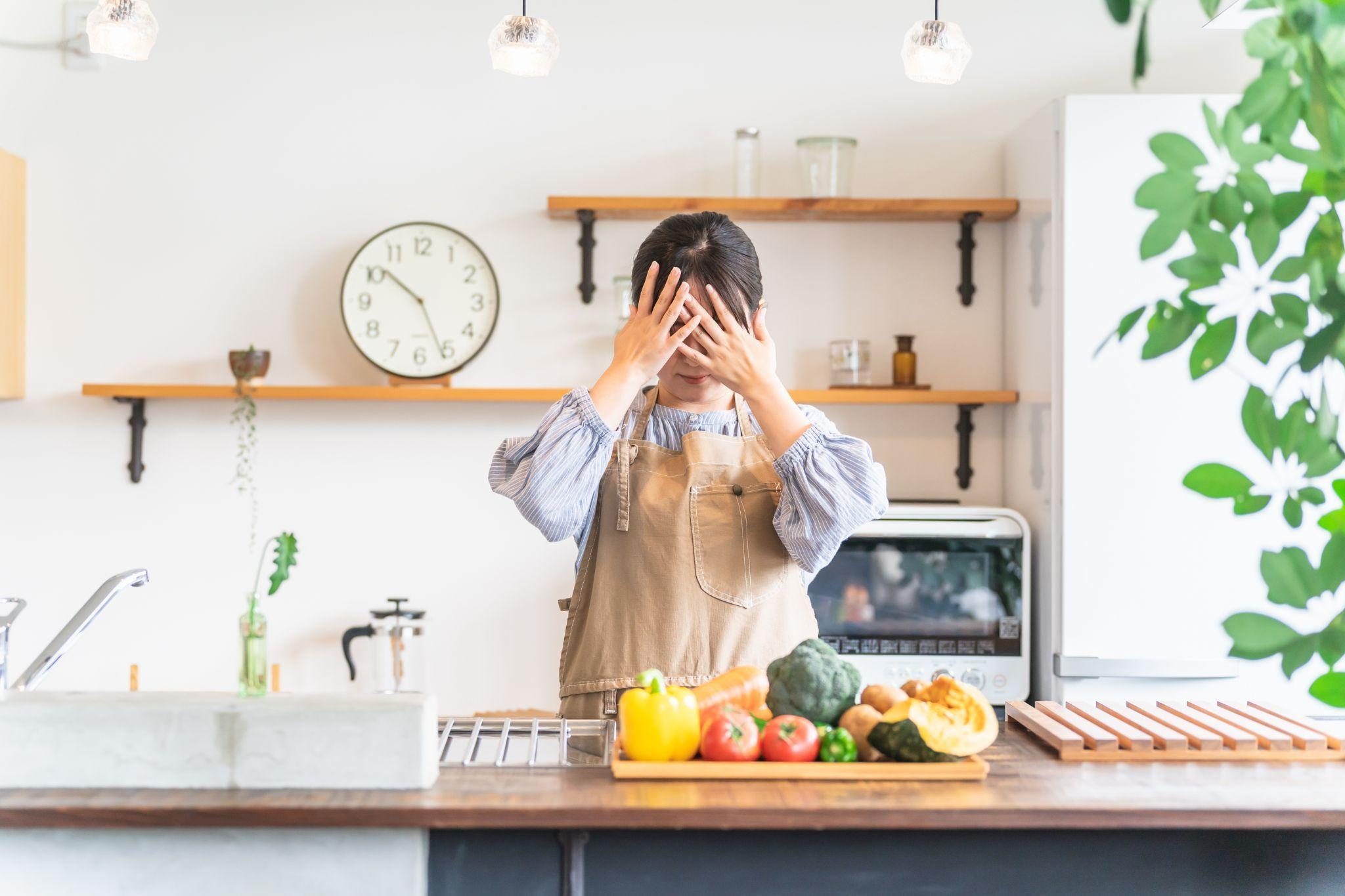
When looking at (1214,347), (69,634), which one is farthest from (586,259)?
(1214,347)

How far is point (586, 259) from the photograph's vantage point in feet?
10.3

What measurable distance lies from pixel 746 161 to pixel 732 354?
142 cm

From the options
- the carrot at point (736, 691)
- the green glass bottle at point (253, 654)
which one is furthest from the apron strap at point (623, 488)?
the green glass bottle at point (253, 654)

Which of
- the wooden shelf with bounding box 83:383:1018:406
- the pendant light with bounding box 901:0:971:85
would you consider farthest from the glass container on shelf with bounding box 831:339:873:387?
the pendant light with bounding box 901:0:971:85

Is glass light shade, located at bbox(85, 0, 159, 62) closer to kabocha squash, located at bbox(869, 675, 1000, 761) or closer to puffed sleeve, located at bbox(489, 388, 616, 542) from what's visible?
puffed sleeve, located at bbox(489, 388, 616, 542)

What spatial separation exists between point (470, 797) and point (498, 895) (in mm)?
115

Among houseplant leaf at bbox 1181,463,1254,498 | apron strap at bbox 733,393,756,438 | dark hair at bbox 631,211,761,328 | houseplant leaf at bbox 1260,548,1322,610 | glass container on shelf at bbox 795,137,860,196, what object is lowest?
houseplant leaf at bbox 1260,548,1322,610

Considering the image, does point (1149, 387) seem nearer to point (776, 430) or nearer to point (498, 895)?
point (776, 430)

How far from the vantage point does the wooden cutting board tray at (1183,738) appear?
1.51 meters

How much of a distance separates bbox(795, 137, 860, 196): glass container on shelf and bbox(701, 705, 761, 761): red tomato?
1.89 metres

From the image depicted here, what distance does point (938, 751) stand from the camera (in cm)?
140

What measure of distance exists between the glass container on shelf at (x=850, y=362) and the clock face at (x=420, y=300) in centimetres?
89

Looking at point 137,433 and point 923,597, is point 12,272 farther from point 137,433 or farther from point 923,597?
point 923,597

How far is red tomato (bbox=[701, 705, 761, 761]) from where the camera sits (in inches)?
55.2
